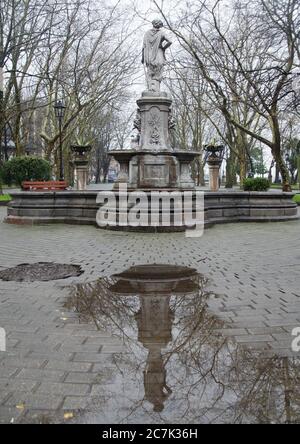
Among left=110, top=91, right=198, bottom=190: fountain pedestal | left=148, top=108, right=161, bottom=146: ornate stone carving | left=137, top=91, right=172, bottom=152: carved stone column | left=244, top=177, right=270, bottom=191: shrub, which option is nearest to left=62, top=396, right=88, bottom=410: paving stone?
left=110, top=91, right=198, bottom=190: fountain pedestal

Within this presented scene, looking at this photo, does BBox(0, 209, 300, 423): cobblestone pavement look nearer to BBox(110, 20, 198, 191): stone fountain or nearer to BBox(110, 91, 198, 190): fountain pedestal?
BBox(110, 91, 198, 190): fountain pedestal

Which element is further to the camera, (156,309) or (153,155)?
(153,155)

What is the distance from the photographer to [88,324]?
4.37m

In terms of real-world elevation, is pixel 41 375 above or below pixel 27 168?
below

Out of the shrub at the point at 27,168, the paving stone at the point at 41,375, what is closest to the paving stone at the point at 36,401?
the paving stone at the point at 41,375

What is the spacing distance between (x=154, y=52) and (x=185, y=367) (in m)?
13.9

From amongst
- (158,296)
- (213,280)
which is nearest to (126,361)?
(158,296)

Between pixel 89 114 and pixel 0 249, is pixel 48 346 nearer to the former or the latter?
pixel 0 249

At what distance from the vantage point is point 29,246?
9305 mm

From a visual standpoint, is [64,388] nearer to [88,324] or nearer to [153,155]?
[88,324]

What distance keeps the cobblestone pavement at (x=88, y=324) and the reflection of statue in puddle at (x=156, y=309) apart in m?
0.34

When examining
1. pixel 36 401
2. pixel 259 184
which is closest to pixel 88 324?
pixel 36 401

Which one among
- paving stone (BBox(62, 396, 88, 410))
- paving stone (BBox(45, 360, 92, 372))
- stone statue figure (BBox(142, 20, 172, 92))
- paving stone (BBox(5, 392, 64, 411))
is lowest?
paving stone (BBox(5, 392, 64, 411))

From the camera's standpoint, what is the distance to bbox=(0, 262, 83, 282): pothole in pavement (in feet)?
20.9
